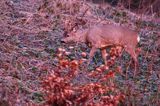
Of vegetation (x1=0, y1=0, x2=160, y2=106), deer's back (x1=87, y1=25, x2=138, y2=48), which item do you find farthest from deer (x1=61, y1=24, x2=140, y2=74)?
vegetation (x1=0, y1=0, x2=160, y2=106)

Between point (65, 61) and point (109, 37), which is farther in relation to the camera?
point (109, 37)

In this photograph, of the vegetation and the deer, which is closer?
the vegetation

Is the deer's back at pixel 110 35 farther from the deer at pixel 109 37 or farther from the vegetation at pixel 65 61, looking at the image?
the vegetation at pixel 65 61

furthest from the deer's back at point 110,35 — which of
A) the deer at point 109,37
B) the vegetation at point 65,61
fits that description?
the vegetation at point 65,61

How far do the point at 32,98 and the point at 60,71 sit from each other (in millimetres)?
1685

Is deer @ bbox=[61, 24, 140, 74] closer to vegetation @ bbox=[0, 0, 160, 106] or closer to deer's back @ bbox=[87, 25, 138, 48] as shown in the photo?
deer's back @ bbox=[87, 25, 138, 48]

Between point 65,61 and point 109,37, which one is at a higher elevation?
point 65,61

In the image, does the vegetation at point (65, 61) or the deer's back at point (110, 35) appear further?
the deer's back at point (110, 35)

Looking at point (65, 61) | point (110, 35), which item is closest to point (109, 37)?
point (110, 35)

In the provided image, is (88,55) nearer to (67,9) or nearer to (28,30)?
(28,30)

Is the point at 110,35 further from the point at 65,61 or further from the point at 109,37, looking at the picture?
the point at 65,61

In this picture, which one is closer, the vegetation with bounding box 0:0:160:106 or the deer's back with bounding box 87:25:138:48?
the vegetation with bounding box 0:0:160:106

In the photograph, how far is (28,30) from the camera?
9.78m

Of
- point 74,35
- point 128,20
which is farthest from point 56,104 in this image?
point 128,20
